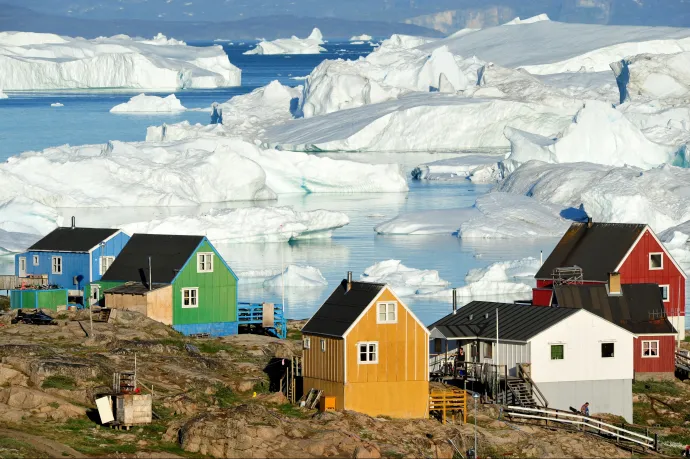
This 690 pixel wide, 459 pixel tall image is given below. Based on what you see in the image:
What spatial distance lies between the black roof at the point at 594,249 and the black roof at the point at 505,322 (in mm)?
3335

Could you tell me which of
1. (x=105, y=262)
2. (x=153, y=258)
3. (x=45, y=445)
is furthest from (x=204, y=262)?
(x=45, y=445)

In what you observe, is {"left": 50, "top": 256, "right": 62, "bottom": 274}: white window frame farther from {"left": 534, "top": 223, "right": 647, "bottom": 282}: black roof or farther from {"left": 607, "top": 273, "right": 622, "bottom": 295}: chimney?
{"left": 607, "top": 273, "right": 622, "bottom": 295}: chimney

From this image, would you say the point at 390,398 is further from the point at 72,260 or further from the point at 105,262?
the point at 72,260

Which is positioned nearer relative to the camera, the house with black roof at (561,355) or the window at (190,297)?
the house with black roof at (561,355)

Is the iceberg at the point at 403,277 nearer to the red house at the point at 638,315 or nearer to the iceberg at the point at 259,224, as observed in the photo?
the iceberg at the point at 259,224

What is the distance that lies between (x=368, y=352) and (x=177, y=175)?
35271 mm

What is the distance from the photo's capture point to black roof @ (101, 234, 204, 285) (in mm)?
27500

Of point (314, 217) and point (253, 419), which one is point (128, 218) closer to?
point (314, 217)

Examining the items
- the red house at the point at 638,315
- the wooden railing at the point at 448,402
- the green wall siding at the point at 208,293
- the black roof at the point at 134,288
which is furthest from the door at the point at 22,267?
the wooden railing at the point at 448,402

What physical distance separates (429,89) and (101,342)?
66.3m

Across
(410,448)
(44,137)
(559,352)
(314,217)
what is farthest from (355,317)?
(44,137)

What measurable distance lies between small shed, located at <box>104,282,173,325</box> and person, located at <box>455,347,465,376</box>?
6.03m

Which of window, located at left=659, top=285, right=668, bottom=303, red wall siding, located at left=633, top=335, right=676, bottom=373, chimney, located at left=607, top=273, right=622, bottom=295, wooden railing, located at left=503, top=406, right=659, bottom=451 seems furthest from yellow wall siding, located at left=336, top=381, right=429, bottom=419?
window, located at left=659, top=285, right=668, bottom=303

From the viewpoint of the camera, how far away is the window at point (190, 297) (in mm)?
27469
